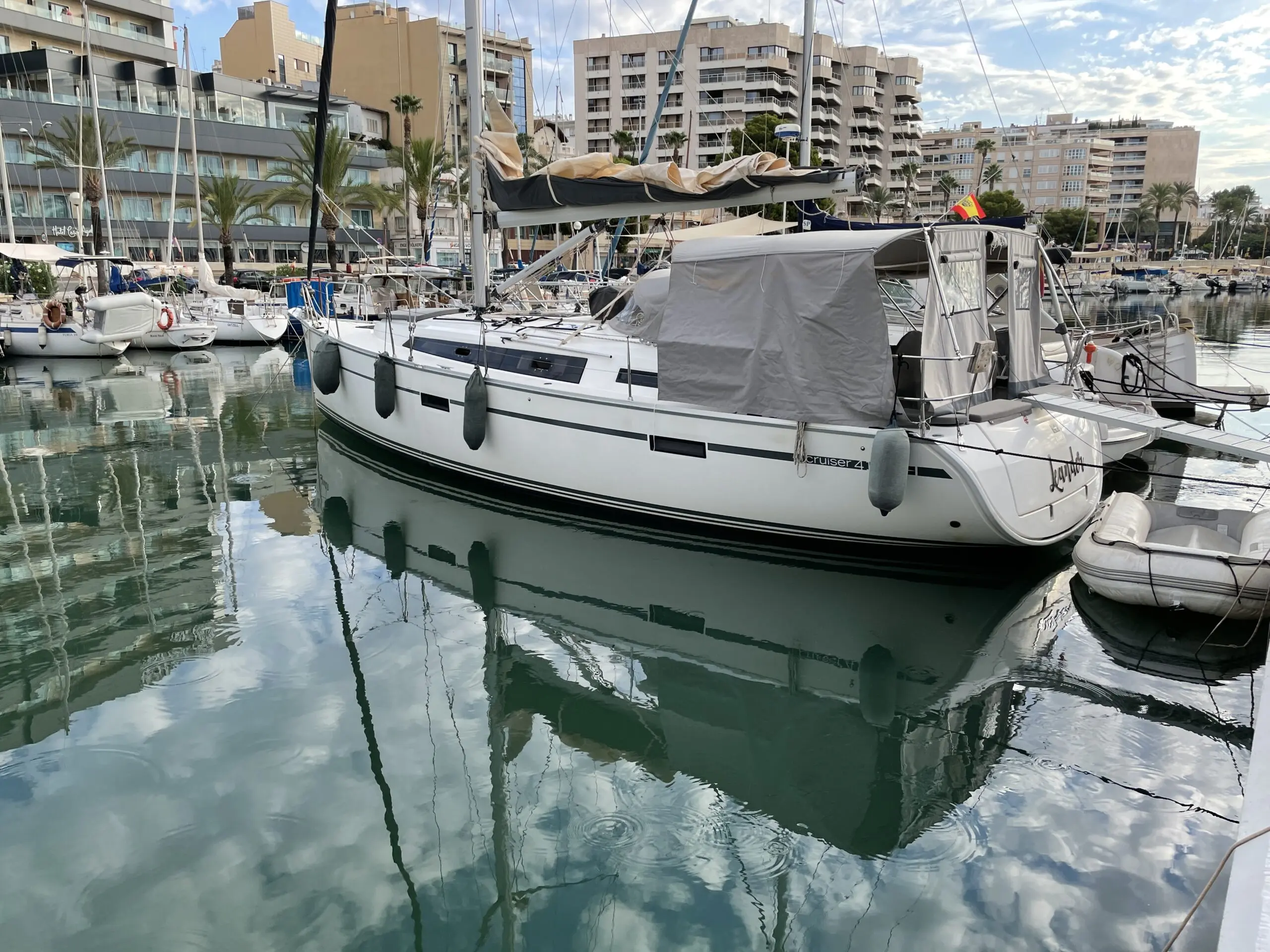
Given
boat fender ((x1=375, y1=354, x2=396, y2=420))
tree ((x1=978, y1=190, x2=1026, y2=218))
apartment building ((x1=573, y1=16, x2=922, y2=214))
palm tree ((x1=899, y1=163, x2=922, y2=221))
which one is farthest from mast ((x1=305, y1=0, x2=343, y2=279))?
apartment building ((x1=573, y1=16, x2=922, y2=214))

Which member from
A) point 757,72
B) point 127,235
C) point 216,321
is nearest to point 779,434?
point 216,321

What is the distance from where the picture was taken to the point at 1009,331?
7.93m

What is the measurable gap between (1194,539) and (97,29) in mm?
60114

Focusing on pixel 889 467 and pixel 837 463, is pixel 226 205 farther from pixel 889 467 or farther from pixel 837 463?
pixel 889 467

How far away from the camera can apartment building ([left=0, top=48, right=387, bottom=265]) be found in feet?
134

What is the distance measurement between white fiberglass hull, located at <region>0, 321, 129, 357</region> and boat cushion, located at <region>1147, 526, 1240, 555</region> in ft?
75.6

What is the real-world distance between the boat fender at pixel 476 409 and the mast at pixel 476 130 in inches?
92.6

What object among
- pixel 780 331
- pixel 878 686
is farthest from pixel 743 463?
pixel 878 686

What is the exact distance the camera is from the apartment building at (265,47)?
2625 inches

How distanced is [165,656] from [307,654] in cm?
93

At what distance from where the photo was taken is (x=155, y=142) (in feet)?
148

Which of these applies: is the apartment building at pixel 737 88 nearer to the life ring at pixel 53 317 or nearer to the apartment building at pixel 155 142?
the apartment building at pixel 155 142

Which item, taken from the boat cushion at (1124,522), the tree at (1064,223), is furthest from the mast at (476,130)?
the tree at (1064,223)

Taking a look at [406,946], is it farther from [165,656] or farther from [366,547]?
[366,547]
